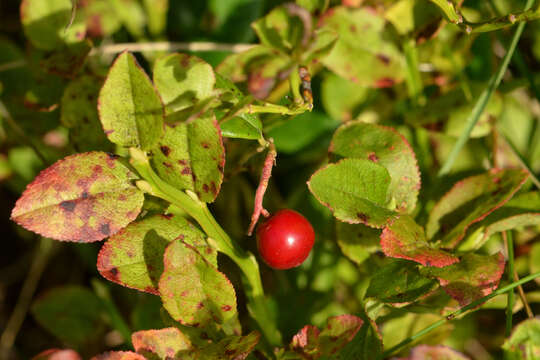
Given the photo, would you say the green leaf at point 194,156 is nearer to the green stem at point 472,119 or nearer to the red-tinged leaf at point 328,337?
the red-tinged leaf at point 328,337

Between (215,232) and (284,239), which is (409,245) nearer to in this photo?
(284,239)

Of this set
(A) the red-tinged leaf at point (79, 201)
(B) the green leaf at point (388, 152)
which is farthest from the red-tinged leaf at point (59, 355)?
(B) the green leaf at point (388, 152)

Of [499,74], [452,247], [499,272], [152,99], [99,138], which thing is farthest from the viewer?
[499,74]

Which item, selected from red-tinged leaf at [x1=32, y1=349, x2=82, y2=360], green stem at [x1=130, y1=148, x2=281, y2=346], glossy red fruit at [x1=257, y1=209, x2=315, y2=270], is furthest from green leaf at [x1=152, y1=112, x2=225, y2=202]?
red-tinged leaf at [x1=32, y1=349, x2=82, y2=360]

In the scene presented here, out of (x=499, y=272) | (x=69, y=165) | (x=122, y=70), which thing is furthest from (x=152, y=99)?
(x=499, y=272)

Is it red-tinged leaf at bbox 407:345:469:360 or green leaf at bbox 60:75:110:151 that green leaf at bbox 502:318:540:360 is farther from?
green leaf at bbox 60:75:110:151

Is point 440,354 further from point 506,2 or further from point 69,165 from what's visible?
point 506,2
